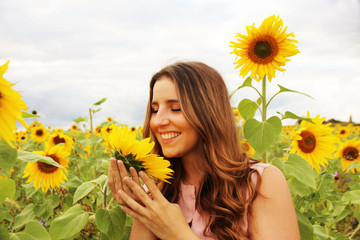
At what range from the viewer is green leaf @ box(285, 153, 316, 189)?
1944 millimetres

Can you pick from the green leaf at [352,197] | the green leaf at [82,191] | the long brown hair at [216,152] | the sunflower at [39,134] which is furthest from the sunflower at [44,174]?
the sunflower at [39,134]

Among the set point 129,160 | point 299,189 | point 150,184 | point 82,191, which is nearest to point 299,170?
point 299,189

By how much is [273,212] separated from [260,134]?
0.41 meters

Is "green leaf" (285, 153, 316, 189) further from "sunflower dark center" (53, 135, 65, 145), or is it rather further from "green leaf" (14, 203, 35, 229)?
"sunflower dark center" (53, 135, 65, 145)

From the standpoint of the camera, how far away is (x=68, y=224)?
5.49ft

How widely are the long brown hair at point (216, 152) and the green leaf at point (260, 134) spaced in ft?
0.44

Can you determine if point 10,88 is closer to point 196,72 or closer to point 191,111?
point 191,111

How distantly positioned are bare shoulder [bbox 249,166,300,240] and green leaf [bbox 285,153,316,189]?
0.17 m

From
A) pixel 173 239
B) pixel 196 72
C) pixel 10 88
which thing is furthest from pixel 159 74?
pixel 10 88

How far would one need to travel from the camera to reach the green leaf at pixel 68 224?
5.30ft

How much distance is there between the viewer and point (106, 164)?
1827 mm

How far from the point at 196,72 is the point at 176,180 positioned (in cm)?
65

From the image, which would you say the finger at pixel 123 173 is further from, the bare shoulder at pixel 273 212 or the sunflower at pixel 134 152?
the bare shoulder at pixel 273 212

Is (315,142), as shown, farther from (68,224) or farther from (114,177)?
(68,224)
